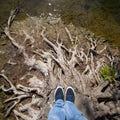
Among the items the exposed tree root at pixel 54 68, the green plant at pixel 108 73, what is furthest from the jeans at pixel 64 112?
the green plant at pixel 108 73

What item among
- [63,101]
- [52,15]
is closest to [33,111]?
[63,101]

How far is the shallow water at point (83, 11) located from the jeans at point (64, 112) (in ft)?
10.9

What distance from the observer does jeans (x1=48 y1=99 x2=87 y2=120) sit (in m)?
6.61

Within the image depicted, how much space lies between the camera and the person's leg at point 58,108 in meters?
6.61

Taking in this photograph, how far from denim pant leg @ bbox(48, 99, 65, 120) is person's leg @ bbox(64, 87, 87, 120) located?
0.30 ft

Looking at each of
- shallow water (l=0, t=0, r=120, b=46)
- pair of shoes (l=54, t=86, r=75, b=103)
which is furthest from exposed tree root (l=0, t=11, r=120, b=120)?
shallow water (l=0, t=0, r=120, b=46)

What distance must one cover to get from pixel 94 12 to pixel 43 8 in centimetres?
170

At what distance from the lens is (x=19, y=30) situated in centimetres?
974

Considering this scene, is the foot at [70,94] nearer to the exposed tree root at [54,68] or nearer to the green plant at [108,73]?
the exposed tree root at [54,68]

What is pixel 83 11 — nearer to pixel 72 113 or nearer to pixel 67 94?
pixel 67 94

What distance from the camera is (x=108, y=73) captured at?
8.02 meters

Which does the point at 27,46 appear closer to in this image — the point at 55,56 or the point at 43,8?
the point at 55,56

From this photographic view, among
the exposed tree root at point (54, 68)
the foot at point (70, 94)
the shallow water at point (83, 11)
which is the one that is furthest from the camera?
the shallow water at point (83, 11)

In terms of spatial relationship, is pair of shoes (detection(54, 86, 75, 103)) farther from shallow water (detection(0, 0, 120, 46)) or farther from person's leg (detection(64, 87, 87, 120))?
shallow water (detection(0, 0, 120, 46))
